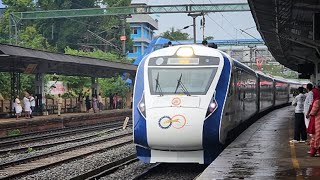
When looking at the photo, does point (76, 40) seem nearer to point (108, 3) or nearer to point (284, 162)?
point (108, 3)

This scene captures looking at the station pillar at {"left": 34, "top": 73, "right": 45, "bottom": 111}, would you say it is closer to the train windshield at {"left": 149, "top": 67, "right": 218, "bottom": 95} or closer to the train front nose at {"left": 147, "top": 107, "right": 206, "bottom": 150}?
the train windshield at {"left": 149, "top": 67, "right": 218, "bottom": 95}

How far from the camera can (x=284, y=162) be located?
1028 centimetres

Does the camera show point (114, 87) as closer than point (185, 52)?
No

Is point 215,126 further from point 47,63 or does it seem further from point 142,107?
point 47,63

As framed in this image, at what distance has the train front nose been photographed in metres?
10.9

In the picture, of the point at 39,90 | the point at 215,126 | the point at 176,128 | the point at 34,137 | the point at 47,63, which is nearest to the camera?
the point at 176,128

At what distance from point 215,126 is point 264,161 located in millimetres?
1278

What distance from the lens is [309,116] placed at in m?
11.0

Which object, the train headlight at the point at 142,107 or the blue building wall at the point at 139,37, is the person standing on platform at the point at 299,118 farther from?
the blue building wall at the point at 139,37

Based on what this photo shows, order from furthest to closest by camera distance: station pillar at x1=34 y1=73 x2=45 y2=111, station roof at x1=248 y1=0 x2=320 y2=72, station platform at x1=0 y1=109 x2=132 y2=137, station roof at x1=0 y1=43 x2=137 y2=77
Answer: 1. station pillar at x1=34 y1=73 x2=45 y2=111
2. station platform at x1=0 y1=109 x2=132 y2=137
3. station roof at x1=0 y1=43 x2=137 y2=77
4. station roof at x1=248 y1=0 x2=320 y2=72

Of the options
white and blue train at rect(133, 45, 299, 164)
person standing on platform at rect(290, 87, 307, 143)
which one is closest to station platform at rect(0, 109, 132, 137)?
white and blue train at rect(133, 45, 299, 164)

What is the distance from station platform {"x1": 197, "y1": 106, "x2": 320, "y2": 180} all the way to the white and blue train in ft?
2.17

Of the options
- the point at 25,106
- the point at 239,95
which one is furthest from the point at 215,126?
the point at 25,106

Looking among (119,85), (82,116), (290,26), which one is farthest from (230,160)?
(119,85)
